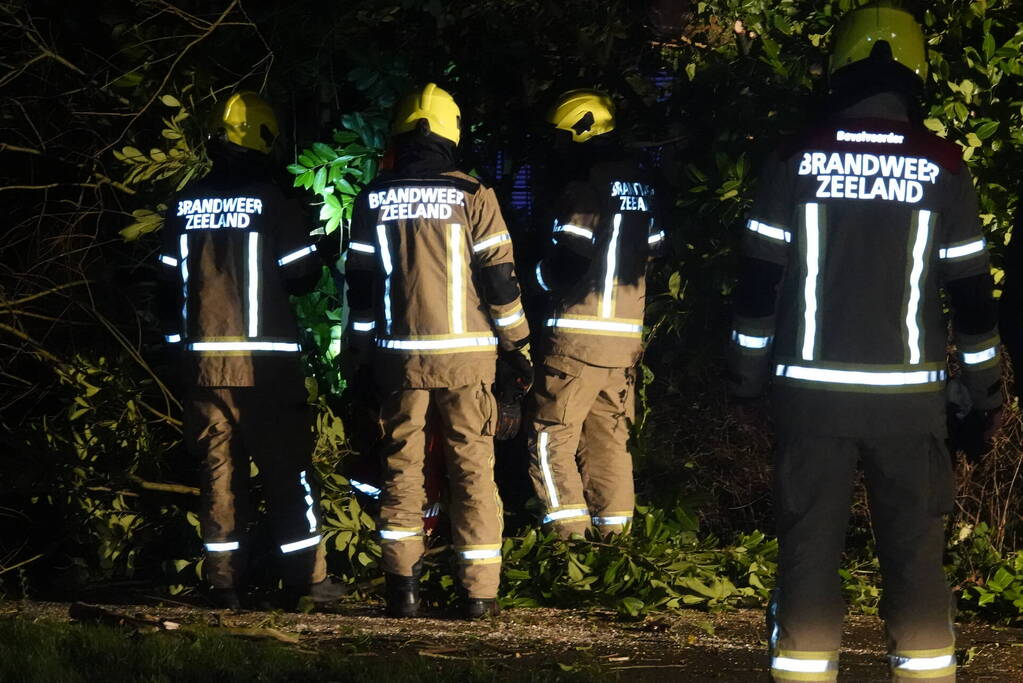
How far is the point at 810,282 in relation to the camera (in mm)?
4492

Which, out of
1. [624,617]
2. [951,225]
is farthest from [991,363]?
[624,617]

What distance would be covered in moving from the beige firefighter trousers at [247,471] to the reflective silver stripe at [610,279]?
1488 mm

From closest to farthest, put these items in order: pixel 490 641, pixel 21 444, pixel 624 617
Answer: pixel 490 641, pixel 624 617, pixel 21 444

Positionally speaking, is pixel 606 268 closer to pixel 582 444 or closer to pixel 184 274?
pixel 582 444

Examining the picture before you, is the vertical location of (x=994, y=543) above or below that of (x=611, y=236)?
below

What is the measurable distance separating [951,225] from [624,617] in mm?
2488

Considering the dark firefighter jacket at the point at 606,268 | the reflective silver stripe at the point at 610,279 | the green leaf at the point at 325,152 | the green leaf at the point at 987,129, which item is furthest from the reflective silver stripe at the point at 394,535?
the green leaf at the point at 987,129

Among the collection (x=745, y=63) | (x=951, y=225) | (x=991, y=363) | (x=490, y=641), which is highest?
(x=745, y=63)

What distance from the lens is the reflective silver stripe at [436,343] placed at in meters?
6.21

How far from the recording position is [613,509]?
274 inches

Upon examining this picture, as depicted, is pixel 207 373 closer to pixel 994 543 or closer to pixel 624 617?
pixel 624 617

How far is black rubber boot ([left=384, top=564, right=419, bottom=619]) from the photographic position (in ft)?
20.7

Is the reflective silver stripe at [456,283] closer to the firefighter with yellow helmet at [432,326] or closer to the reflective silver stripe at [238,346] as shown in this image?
the firefighter with yellow helmet at [432,326]

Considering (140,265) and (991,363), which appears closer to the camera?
(991,363)
